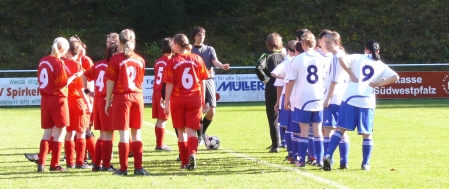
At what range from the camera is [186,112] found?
10.6 m

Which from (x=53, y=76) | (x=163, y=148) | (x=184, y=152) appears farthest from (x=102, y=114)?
(x=163, y=148)

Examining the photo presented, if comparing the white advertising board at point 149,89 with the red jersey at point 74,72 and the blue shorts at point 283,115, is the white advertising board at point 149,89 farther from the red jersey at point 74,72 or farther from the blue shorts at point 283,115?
the red jersey at point 74,72

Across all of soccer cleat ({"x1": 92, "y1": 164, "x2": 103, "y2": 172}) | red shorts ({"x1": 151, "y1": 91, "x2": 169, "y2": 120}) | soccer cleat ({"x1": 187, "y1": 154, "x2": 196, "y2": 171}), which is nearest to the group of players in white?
soccer cleat ({"x1": 187, "y1": 154, "x2": 196, "y2": 171})

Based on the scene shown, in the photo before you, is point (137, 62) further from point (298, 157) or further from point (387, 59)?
point (387, 59)

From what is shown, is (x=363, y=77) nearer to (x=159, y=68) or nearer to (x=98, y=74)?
(x=98, y=74)

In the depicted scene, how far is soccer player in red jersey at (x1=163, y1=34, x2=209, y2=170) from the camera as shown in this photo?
10422 mm

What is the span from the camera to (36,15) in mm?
40031

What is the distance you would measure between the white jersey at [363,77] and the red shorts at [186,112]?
199 cm

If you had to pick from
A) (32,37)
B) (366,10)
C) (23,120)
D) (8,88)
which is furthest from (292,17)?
(23,120)

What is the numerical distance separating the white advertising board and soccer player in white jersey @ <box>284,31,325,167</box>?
53.3 ft

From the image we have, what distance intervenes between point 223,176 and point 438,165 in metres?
3.22

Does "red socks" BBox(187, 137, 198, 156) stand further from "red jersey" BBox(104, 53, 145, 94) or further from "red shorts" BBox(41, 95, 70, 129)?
"red shorts" BBox(41, 95, 70, 129)

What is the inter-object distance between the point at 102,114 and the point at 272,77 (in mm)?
3697

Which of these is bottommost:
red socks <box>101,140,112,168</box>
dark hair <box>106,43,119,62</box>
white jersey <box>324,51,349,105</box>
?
red socks <box>101,140,112,168</box>
